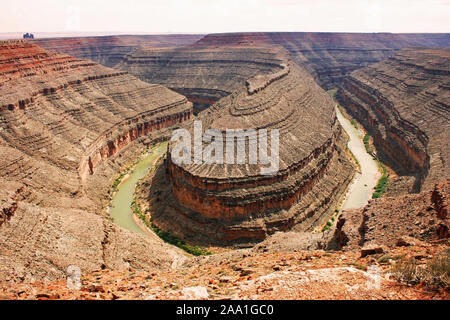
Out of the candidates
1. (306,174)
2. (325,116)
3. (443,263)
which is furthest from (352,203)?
(443,263)

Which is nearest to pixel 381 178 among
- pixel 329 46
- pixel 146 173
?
pixel 146 173

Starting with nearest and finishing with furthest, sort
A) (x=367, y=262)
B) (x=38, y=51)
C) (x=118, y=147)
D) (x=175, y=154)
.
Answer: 1. (x=367, y=262)
2. (x=175, y=154)
3. (x=118, y=147)
4. (x=38, y=51)

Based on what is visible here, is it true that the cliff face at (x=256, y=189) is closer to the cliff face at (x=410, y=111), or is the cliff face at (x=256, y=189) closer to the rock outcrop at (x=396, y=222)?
the rock outcrop at (x=396, y=222)

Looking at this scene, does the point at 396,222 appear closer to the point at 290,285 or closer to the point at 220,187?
the point at 290,285

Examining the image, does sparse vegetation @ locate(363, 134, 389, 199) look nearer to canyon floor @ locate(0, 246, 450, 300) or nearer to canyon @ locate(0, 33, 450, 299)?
canyon @ locate(0, 33, 450, 299)

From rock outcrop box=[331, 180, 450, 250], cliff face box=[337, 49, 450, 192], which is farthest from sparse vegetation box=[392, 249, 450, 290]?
cliff face box=[337, 49, 450, 192]
